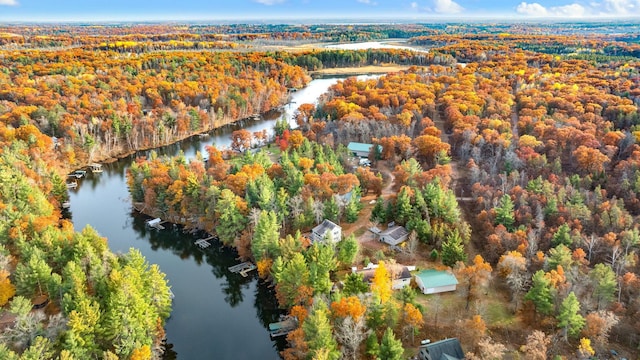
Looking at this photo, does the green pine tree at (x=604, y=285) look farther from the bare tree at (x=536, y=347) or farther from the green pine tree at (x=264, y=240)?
the green pine tree at (x=264, y=240)

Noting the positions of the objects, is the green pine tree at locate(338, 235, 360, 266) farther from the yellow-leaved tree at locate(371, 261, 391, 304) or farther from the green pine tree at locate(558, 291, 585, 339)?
the green pine tree at locate(558, 291, 585, 339)

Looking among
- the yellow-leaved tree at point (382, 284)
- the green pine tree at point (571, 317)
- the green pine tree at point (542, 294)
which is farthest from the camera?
A: the yellow-leaved tree at point (382, 284)

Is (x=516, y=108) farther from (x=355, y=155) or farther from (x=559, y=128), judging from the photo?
(x=355, y=155)

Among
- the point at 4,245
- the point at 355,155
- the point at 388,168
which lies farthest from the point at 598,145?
the point at 4,245

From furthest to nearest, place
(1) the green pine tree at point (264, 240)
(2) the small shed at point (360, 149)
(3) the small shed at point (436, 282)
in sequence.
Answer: (2) the small shed at point (360, 149) < (1) the green pine tree at point (264, 240) < (3) the small shed at point (436, 282)

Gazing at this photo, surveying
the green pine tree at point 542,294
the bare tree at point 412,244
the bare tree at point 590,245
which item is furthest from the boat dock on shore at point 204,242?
the bare tree at point 590,245

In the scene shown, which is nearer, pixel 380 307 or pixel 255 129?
pixel 380 307

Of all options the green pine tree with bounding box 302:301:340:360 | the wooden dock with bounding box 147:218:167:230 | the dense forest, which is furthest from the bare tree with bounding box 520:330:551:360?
the wooden dock with bounding box 147:218:167:230

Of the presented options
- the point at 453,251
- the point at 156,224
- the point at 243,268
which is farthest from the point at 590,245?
the point at 156,224
